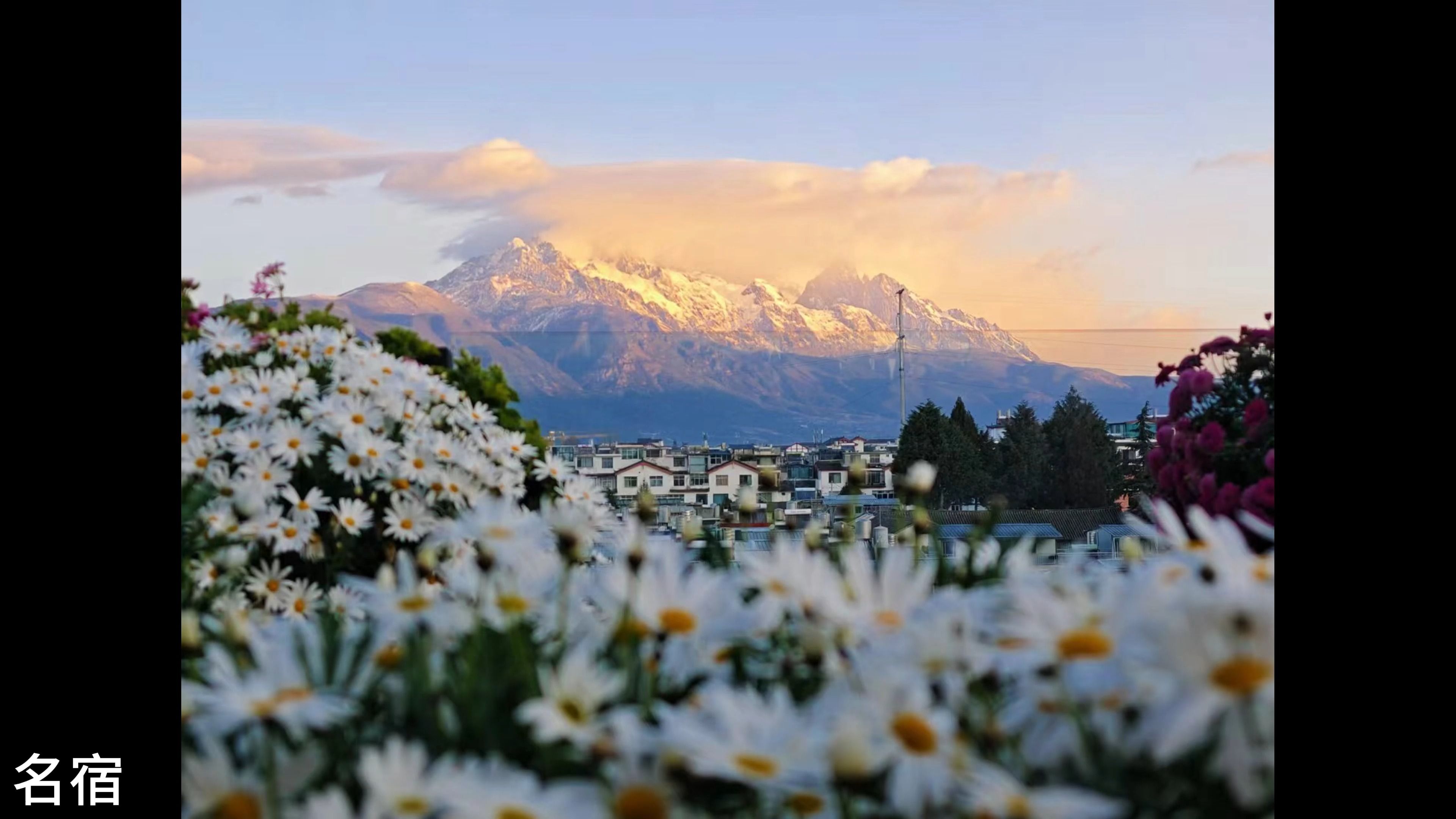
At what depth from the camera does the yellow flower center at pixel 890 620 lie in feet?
2.24

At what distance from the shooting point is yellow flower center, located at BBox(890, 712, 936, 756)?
0.57 meters

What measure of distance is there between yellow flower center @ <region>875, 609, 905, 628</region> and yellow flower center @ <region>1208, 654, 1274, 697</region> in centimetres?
19

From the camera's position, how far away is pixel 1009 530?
2707mm

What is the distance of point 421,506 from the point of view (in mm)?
1874

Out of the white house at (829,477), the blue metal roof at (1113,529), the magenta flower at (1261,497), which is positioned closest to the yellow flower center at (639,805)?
the magenta flower at (1261,497)

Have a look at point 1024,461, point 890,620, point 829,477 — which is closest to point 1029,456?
point 1024,461

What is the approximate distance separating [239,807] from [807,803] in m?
0.31

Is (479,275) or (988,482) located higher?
(479,275)

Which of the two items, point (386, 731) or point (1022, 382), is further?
point (1022, 382)

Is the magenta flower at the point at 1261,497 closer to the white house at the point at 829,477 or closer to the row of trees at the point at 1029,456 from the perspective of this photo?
the white house at the point at 829,477
